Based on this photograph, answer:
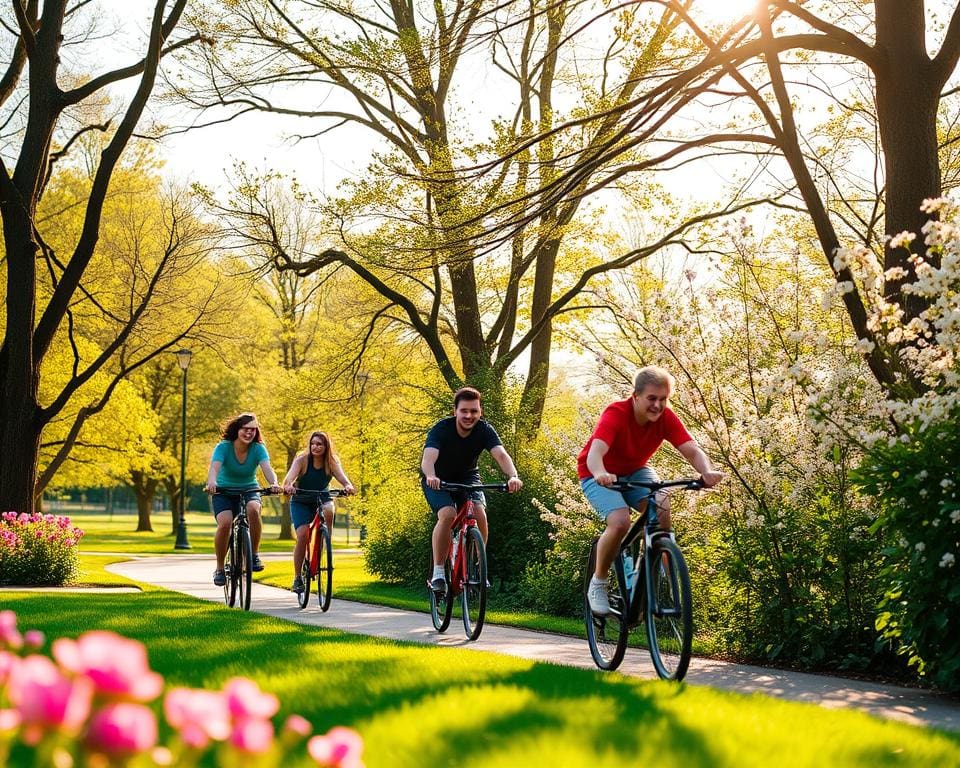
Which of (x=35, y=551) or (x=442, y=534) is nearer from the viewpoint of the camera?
(x=442, y=534)

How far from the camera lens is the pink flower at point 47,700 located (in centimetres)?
168

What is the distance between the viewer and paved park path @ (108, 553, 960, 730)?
269 inches

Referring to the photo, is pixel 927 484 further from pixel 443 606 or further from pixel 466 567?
pixel 443 606

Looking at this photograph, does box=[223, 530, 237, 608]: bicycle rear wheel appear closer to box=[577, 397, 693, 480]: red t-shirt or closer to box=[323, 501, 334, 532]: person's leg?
box=[323, 501, 334, 532]: person's leg

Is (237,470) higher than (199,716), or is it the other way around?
(237,470)

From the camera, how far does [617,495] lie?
25.7 feet

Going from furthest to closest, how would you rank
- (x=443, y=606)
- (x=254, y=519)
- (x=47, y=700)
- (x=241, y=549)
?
(x=241, y=549)
(x=254, y=519)
(x=443, y=606)
(x=47, y=700)

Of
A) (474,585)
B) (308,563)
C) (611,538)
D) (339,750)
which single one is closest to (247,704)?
(339,750)

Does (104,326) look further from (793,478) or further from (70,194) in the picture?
(793,478)

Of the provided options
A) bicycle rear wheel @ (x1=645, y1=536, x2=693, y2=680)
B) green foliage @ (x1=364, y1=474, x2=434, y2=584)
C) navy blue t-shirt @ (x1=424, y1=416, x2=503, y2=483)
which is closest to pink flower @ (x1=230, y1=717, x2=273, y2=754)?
bicycle rear wheel @ (x1=645, y1=536, x2=693, y2=680)

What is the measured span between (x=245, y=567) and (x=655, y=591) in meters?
6.35

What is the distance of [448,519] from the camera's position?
1017cm

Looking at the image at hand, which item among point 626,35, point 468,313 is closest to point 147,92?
point 468,313

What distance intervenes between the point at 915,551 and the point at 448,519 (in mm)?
4293
